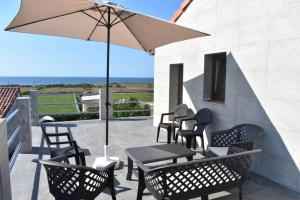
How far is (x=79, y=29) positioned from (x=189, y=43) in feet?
8.59

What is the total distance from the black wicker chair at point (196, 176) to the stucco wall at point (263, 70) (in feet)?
3.75

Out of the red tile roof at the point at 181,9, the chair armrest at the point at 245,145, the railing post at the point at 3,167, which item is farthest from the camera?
the red tile roof at the point at 181,9

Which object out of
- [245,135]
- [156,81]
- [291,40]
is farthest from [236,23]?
[156,81]

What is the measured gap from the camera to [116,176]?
3.89m

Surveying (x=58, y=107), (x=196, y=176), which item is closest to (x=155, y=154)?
(x=196, y=176)

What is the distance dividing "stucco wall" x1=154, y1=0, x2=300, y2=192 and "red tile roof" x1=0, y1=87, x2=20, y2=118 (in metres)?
8.10

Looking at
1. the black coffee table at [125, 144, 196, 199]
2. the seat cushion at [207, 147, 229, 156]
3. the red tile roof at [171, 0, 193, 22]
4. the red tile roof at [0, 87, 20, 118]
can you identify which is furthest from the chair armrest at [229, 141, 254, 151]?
the red tile roof at [0, 87, 20, 118]

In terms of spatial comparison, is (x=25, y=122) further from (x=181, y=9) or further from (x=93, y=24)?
(x=181, y=9)

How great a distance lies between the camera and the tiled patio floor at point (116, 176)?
3.26 meters

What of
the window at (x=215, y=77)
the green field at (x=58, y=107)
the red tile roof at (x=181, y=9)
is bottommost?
the green field at (x=58, y=107)

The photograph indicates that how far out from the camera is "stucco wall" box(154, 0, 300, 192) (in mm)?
3488

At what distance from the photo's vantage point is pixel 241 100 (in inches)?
175

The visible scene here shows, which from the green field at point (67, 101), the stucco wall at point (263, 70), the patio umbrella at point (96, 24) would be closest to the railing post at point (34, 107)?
the green field at point (67, 101)

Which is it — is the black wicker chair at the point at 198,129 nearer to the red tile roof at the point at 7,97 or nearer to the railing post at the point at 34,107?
the railing post at the point at 34,107
